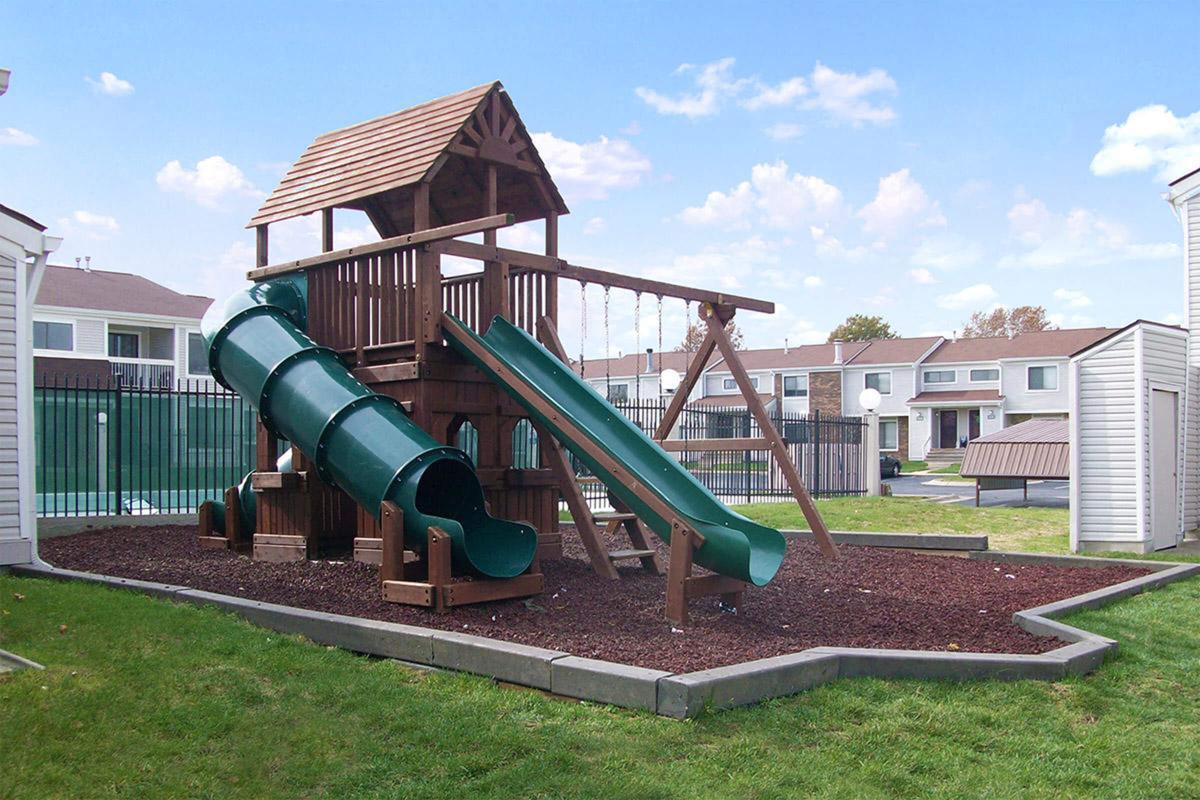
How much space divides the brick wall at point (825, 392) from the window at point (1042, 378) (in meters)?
10.0

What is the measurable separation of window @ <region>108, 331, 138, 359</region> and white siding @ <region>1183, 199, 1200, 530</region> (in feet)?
126

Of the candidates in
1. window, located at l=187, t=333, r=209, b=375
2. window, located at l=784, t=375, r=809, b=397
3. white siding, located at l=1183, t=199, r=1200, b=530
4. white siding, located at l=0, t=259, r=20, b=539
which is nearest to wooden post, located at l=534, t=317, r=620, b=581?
white siding, located at l=0, t=259, r=20, b=539

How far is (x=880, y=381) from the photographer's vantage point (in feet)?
186

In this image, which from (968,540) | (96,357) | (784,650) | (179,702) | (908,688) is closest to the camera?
(179,702)

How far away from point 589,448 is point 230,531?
5005 millimetres

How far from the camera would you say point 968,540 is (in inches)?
482

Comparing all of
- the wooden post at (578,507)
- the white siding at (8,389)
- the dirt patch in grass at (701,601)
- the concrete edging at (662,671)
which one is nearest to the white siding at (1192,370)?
the dirt patch in grass at (701,601)

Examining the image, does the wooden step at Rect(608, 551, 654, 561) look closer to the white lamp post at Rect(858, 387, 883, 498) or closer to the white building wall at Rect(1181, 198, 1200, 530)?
the white building wall at Rect(1181, 198, 1200, 530)

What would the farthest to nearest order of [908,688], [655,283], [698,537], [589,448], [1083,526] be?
[1083,526]
[655,283]
[589,448]
[698,537]
[908,688]

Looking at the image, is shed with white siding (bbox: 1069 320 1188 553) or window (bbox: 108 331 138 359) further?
window (bbox: 108 331 138 359)

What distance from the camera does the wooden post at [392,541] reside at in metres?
7.59

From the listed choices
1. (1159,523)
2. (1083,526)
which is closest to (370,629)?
(1083,526)

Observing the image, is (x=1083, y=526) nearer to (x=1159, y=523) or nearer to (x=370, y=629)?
(x=1159, y=523)

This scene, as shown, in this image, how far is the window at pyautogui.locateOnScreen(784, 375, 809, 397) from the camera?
58.5 meters
